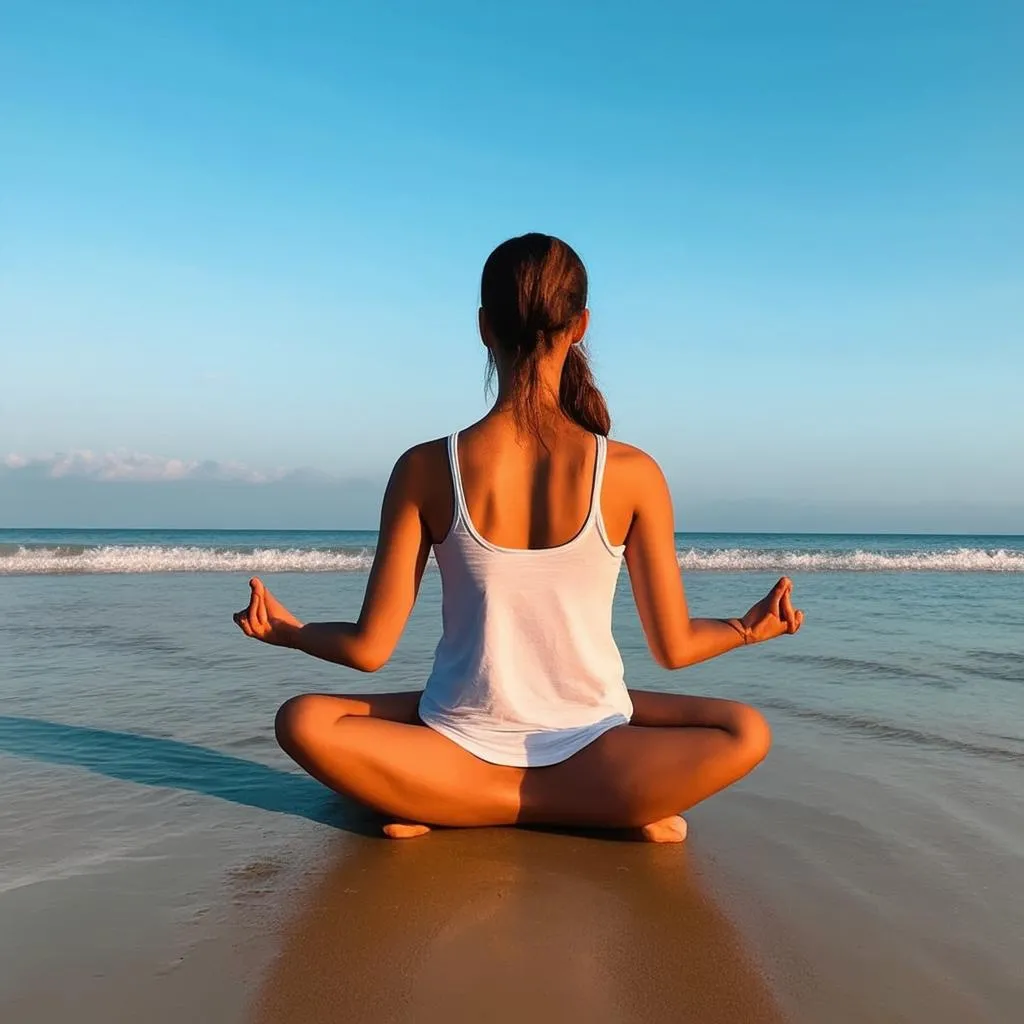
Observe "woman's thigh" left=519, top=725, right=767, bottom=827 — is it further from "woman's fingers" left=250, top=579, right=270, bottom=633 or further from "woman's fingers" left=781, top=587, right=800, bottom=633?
"woman's fingers" left=250, top=579, right=270, bottom=633

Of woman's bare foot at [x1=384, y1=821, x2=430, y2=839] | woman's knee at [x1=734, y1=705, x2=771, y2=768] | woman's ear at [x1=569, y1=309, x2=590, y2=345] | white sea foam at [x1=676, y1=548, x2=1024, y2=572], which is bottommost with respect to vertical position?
woman's bare foot at [x1=384, y1=821, x2=430, y2=839]

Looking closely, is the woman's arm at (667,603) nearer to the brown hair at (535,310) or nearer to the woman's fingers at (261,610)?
the brown hair at (535,310)

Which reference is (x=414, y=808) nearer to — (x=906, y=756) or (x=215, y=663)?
(x=906, y=756)

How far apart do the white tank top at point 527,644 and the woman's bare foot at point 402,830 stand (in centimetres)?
35

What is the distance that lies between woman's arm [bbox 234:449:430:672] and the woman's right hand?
3.43 feet

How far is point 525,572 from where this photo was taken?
110 inches

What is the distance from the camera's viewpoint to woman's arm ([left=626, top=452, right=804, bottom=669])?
9.58ft

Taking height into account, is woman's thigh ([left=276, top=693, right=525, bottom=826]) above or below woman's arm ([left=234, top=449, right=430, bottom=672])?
below

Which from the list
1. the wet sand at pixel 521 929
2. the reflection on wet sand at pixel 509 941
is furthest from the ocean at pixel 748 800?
the reflection on wet sand at pixel 509 941

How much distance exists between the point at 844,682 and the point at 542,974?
160 inches

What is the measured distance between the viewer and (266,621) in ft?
9.73

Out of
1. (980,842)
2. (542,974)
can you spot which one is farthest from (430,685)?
(980,842)

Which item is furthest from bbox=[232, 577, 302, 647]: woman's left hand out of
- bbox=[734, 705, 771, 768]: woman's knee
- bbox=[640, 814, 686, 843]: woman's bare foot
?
bbox=[734, 705, 771, 768]: woman's knee

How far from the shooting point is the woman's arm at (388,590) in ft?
9.50
